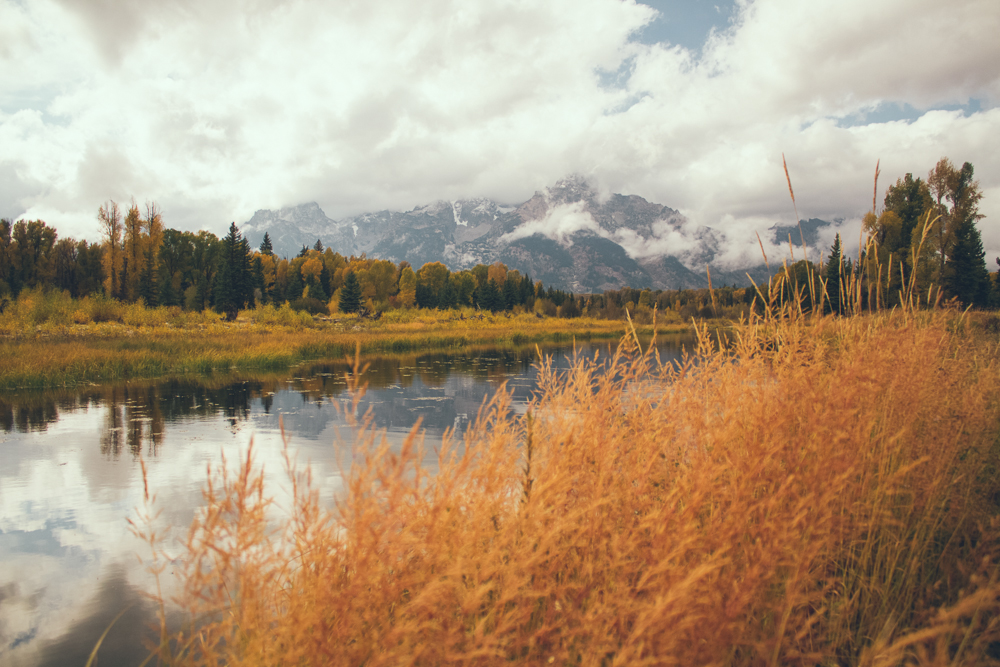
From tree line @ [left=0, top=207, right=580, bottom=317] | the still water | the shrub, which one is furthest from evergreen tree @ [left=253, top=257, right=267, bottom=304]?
the still water

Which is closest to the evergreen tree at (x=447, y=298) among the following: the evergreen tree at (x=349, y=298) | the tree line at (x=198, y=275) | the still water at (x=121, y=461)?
the tree line at (x=198, y=275)

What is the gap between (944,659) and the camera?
4.14 feet

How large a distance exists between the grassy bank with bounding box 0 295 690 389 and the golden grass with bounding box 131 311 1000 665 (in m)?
8.25

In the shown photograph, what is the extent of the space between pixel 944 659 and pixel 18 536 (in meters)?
7.76

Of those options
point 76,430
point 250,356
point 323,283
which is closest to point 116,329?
point 250,356

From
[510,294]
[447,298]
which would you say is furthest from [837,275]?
[510,294]

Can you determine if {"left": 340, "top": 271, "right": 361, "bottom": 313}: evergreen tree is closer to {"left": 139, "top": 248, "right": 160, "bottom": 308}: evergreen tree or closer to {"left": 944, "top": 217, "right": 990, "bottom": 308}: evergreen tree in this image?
{"left": 139, "top": 248, "right": 160, "bottom": 308}: evergreen tree

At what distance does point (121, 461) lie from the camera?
7984 millimetres

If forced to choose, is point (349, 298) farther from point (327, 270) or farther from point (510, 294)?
point (510, 294)

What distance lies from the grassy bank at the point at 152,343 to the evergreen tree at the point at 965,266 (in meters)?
27.7

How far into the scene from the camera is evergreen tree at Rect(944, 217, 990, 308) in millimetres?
33156

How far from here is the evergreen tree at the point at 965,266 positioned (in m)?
33.2

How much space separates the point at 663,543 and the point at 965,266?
46189 millimetres

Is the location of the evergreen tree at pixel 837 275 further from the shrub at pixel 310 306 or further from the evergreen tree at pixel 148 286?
the evergreen tree at pixel 148 286
